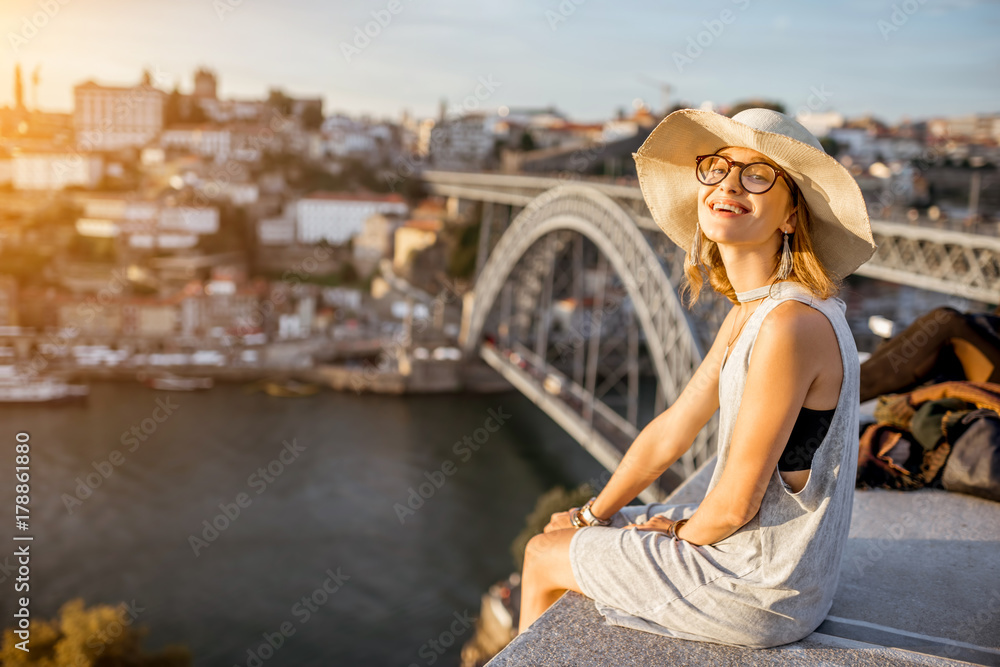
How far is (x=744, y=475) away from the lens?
1066 millimetres

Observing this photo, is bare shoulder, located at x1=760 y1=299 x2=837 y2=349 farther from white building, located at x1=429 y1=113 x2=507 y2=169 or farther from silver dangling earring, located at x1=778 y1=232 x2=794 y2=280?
white building, located at x1=429 y1=113 x2=507 y2=169

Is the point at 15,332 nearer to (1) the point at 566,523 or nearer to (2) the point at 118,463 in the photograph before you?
(2) the point at 118,463

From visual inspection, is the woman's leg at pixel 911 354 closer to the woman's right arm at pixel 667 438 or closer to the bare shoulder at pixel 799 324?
the woman's right arm at pixel 667 438

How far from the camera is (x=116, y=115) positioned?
139ft

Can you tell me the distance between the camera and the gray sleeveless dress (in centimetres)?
108

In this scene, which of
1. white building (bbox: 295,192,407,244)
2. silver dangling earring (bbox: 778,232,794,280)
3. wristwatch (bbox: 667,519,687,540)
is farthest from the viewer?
white building (bbox: 295,192,407,244)

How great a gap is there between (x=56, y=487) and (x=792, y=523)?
54.0 ft

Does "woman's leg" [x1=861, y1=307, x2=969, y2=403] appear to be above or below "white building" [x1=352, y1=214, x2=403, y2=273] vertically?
above

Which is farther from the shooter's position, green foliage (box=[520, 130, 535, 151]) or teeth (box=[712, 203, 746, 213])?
green foliage (box=[520, 130, 535, 151])

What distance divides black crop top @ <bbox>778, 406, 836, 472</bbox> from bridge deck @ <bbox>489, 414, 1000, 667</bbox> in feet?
0.80

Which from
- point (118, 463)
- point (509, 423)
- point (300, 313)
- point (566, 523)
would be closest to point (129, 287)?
point (300, 313)

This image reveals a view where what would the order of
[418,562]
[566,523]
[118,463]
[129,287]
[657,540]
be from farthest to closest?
[129,287], [118,463], [418,562], [566,523], [657,540]

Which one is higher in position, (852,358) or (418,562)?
(852,358)

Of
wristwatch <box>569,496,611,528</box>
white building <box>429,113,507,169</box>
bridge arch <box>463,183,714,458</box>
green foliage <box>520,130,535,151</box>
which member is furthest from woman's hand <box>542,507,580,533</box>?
white building <box>429,113,507,169</box>
